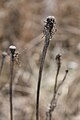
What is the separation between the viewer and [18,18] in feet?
9.93

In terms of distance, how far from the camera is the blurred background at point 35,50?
2.11m

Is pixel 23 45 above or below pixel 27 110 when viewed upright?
above

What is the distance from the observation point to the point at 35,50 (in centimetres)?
276

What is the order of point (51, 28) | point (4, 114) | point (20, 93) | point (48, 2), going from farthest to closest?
point (48, 2)
point (20, 93)
point (4, 114)
point (51, 28)

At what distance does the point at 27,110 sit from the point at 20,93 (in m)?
0.29

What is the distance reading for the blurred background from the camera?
2.11m

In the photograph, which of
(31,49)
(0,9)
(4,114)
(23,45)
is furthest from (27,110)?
(0,9)

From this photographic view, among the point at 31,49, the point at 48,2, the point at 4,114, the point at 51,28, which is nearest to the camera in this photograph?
the point at 51,28

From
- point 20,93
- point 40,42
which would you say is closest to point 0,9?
point 40,42

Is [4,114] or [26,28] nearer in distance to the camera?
[4,114]

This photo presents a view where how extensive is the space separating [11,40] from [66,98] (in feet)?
3.03

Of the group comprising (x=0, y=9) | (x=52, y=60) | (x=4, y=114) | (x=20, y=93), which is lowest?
(x=4, y=114)

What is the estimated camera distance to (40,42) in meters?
2.79

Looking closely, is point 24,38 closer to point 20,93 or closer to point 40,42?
point 40,42
